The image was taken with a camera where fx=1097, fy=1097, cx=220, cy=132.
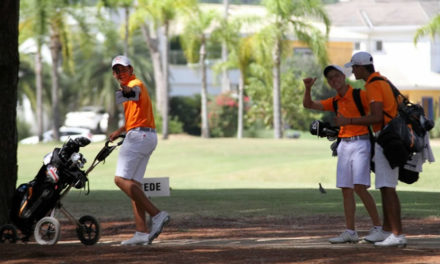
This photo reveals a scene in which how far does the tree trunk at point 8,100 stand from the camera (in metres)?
13.0

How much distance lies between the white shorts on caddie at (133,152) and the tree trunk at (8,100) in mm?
2411

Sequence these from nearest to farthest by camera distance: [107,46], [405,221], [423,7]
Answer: [405,221]
[107,46]
[423,7]

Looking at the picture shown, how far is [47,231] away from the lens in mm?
11758

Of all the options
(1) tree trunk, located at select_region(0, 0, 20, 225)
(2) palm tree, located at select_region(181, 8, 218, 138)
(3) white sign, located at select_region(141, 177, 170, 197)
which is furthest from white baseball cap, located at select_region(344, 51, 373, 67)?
(2) palm tree, located at select_region(181, 8, 218, 138)

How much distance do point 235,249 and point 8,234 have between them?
302cm

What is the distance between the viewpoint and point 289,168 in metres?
32.7

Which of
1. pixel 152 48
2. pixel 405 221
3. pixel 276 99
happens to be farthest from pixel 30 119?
pixel 405 221

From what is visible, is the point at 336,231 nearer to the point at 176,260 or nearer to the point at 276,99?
the point at 176,260

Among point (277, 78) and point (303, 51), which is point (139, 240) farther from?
point (303, 51)

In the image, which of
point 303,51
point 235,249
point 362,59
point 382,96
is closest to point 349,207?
point 382,96

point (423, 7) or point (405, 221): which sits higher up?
point (423, 7)

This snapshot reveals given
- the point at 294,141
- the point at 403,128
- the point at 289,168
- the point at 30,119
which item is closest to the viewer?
the point at 403,128

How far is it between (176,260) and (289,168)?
2328 cm

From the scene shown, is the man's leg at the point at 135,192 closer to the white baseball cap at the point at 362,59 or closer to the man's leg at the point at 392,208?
the man's leg at the point at 392,208
